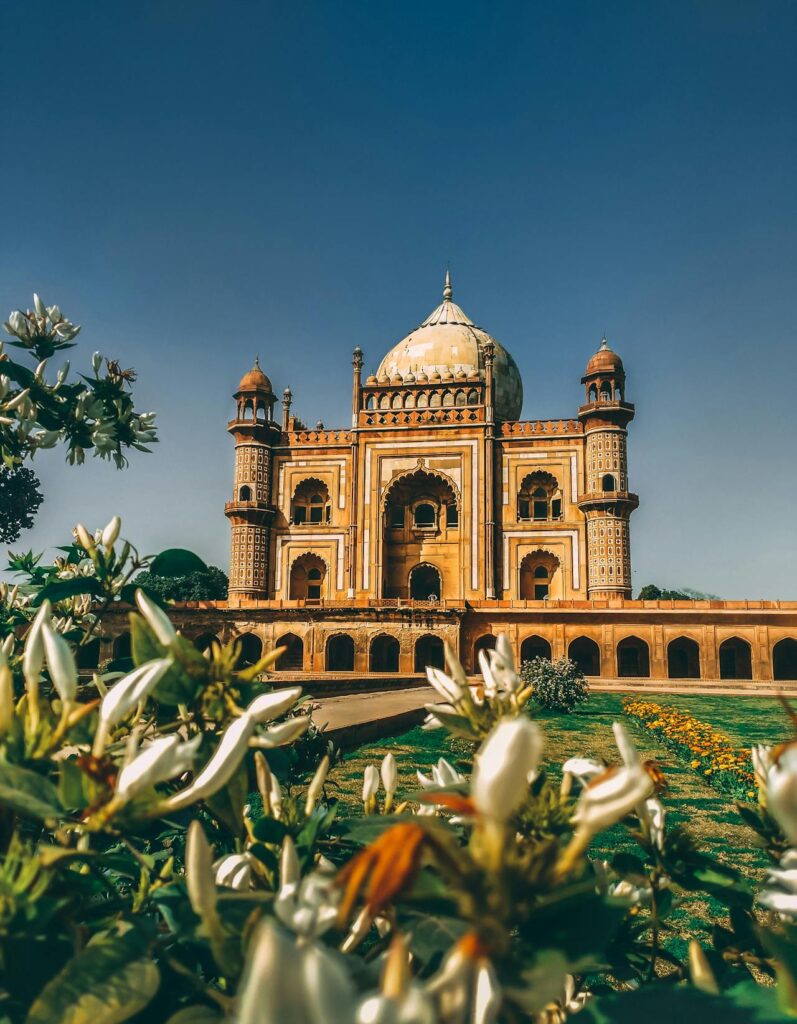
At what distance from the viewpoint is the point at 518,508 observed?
78.2 ft

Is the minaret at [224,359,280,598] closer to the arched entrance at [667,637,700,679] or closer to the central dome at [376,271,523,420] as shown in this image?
the central dome at [376,271,523,420]

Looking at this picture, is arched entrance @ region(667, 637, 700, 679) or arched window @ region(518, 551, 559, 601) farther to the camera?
arched window @ region(518, 551, 559, 601)

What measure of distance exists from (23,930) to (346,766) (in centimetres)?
677

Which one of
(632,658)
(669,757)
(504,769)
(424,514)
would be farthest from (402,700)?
(632,658)

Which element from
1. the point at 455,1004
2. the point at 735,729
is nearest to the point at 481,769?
the point at 455,1004

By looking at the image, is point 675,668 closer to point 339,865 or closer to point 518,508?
point 518,508

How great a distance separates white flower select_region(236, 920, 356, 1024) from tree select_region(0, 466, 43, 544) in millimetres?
22271

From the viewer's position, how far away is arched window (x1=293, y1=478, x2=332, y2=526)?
2528cm

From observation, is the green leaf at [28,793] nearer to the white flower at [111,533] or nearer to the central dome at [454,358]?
the white flower at [111,533]

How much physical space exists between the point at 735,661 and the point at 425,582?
988cm

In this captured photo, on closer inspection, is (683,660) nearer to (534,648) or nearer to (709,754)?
(534,648)

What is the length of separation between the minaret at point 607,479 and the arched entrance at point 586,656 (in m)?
1.56

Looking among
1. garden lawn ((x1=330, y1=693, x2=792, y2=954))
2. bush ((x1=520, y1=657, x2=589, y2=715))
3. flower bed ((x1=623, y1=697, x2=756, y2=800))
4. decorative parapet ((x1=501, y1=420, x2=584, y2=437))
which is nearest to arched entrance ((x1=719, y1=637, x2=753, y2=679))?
garden lawn ((x1=330, y1=693, x2=792, y2=954))

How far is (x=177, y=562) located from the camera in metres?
1.31
